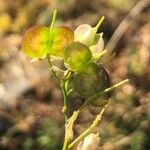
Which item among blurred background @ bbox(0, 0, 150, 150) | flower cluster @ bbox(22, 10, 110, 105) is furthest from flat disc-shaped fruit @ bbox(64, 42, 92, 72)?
blurred background @ bbox(0, 0, 150, 150)

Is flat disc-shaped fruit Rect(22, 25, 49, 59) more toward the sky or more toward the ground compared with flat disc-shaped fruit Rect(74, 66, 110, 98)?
more toward the sky

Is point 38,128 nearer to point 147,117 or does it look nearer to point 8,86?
point 8,86

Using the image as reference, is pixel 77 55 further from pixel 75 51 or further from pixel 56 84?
pixel 56 84

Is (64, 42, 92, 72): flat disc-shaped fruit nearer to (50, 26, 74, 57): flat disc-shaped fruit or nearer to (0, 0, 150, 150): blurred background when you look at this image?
(50, 26, 74, 57): flat disc-shaped fruit

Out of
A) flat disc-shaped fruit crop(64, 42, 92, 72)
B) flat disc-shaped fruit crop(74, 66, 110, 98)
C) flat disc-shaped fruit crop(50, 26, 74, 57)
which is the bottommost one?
flat disc-shaped fruit crop(74, 66, 110, 98)

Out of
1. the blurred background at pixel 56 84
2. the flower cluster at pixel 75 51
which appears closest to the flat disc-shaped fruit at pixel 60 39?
the flower cluster at pixel 75 51

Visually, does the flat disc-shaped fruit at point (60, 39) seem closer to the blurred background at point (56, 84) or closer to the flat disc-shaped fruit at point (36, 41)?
the flat disc-shaped fruit at point (36, 41)

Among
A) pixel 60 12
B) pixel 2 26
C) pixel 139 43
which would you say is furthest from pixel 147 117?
pixel 2 26
